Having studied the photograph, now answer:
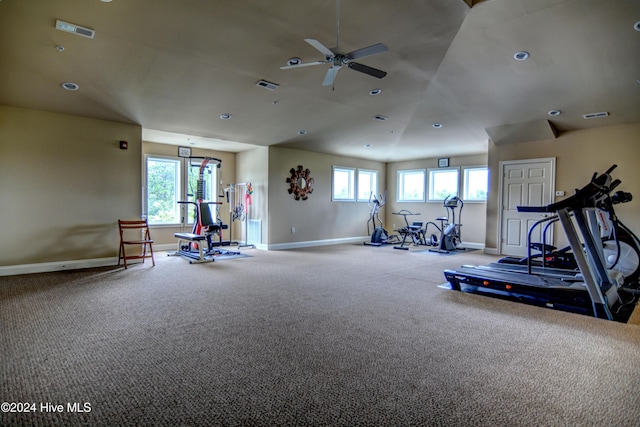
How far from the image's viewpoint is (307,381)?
85.6 inches

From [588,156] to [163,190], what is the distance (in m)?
9.77

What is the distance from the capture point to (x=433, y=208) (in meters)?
10.5

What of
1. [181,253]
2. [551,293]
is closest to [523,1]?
[551,293]

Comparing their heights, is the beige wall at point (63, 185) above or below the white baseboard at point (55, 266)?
above

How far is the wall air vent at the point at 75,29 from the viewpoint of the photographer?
372 centimetres

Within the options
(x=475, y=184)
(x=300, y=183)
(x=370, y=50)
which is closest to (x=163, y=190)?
(x=300, y=183)

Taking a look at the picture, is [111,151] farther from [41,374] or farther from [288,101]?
[41,374]

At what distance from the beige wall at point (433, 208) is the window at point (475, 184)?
16 centimetres

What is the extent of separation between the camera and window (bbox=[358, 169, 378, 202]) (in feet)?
36.0

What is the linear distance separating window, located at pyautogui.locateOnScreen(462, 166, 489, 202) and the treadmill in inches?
205

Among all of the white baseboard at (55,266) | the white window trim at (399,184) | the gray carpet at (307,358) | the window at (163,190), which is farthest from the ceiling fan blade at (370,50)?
the white window trim at (399,184)

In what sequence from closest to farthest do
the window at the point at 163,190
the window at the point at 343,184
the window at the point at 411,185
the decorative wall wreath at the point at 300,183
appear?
the window at the point at 163,190 < the decorative wall wreath at the point at 300,183 < the window at the point at 343,184 < the window at the point at 411,185

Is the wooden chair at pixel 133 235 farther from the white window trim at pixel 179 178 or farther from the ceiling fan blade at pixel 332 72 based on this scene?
the ceiling fan blade at pixel 332 72

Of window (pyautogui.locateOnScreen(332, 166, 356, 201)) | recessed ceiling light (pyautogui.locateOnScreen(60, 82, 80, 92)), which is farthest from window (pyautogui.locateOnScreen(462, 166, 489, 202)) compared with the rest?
recessed ceiling light (pyautogui.locateOnScreen(60, 82, 80, 92))
